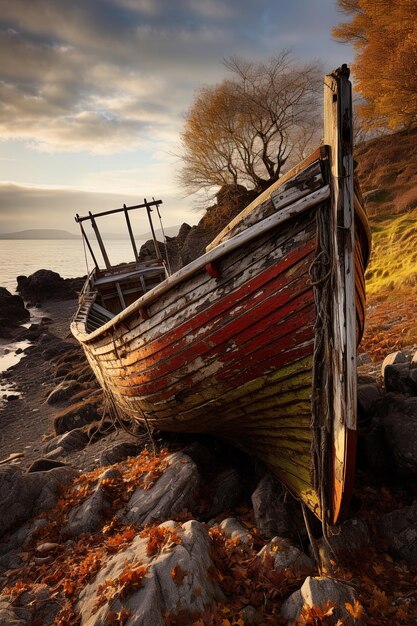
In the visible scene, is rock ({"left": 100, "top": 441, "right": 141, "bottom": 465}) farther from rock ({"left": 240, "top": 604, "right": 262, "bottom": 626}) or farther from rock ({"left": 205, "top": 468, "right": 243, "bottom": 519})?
rock ({"left": 240, "top": 604, "right": 262, "bottom": 626})

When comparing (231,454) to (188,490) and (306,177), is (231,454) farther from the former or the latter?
(306,177)

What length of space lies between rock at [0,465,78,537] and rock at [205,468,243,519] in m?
2.90

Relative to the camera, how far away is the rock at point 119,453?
7344mm

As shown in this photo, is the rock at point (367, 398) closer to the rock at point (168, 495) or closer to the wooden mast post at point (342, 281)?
the wooden mast post at point (342, 281)

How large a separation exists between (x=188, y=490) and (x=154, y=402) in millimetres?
1396

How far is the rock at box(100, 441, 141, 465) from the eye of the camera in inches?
289

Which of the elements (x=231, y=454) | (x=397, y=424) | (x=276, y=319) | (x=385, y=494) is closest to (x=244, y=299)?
(x=276, y=319)

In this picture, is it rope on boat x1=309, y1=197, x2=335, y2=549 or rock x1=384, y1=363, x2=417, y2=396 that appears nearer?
rope on boat x1=309, y1=197, x2=335, y2=549

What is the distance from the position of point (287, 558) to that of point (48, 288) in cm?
4420

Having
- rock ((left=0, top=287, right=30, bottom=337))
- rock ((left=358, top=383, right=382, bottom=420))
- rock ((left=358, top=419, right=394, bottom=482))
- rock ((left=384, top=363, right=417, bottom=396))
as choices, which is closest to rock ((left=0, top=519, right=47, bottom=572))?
rock ((left=358, top=419, right=394, bottom=482))

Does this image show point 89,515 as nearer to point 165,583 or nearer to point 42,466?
point 165,583

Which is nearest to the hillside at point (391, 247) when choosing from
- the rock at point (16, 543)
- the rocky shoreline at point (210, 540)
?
the rocky shoreline at point (210, 540)

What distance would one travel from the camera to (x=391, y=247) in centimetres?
1359

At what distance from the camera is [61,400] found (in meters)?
14.5
